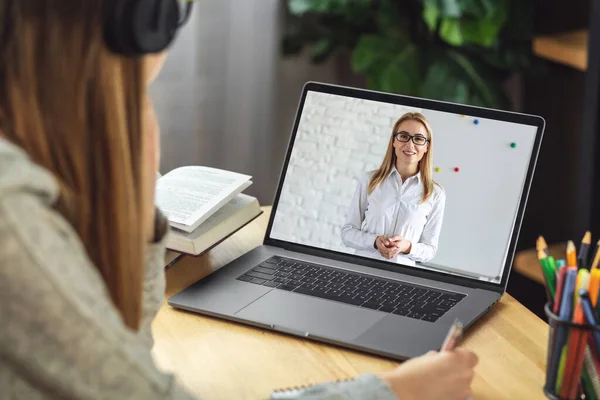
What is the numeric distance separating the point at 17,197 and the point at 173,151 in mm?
1668

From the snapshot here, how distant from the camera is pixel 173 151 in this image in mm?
2248

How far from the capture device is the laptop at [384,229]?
3.38ft

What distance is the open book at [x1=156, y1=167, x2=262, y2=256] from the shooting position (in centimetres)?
114

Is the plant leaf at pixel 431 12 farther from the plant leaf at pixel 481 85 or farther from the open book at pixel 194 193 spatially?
the open book at pixel 194 193

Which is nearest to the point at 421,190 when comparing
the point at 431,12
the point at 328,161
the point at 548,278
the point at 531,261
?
the point at 328,161

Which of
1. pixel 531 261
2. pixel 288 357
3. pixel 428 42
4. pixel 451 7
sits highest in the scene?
pixel 451 7

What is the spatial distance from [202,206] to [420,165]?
1.01ft

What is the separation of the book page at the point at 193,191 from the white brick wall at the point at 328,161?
0.29 ft

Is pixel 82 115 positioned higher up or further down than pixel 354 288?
higher up

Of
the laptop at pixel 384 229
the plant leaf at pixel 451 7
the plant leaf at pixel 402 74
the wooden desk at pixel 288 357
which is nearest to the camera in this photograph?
the wooden desk at pixel 288 357

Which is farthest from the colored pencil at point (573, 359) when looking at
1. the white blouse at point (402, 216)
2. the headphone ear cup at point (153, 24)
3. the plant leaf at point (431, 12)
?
the plant leaf at point (431, 12)

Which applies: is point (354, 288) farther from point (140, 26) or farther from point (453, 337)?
point (140, 26)

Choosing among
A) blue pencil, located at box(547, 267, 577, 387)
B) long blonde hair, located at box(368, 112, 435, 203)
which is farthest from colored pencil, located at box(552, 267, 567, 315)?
long blonde hair, located at box(368, 112, 435, 203)

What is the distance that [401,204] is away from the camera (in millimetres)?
1105
